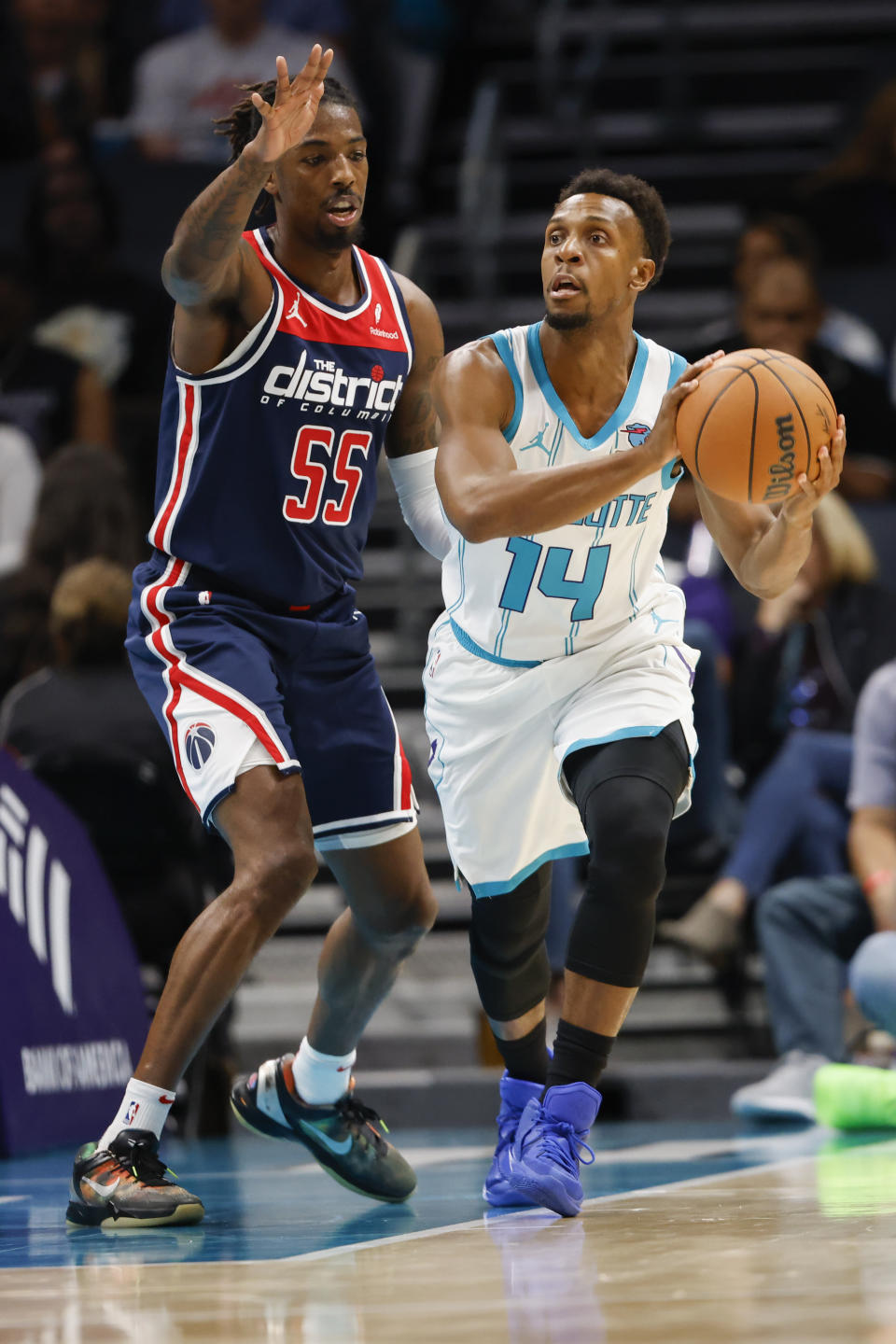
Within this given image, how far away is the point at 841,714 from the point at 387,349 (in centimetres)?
350

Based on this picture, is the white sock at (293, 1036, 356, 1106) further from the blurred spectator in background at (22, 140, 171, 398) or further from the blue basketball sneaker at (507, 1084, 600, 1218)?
the blurred spectator in background at (22, 140, 171, 398)

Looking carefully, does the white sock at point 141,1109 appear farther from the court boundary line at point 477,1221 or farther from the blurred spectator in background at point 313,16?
the blurred spectator in background at point 313,16

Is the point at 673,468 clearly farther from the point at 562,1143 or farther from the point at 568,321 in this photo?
the point at 562,1143

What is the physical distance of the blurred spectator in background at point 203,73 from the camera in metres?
10.6

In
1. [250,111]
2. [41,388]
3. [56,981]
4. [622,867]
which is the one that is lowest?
[56,981]

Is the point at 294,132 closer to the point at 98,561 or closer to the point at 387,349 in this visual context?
the point at 387,349

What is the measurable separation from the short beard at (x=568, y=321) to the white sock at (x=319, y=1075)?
1669 mm

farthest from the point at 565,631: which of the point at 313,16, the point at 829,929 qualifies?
the point at 313,16

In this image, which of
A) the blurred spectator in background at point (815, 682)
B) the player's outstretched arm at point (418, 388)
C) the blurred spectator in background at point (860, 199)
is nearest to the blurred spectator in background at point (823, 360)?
the blurred spectator in background at point (815, 682)

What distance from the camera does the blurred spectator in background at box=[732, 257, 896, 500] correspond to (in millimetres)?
8320

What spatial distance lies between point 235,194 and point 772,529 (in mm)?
1269

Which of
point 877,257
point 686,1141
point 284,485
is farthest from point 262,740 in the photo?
point 877,257

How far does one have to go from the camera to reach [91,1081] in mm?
5930

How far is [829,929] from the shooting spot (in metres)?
6.35
